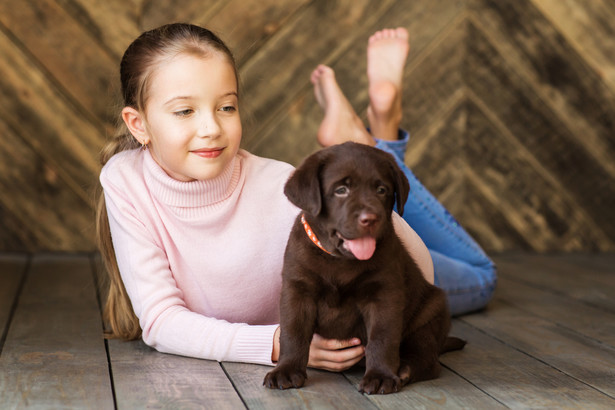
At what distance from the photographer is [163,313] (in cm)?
192

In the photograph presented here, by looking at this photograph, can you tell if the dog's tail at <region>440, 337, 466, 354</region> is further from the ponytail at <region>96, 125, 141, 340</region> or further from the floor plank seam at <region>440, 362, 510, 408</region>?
the ponytail at <region>96, 125, 141, 340</region>

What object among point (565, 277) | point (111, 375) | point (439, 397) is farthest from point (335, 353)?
point (565, 277)

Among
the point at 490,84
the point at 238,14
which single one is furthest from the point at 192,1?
the point at 490,84

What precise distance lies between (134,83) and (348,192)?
84 centimetres

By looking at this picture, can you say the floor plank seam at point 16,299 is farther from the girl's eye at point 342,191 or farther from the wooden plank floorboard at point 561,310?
the wooden plank floorboard at point 561,310

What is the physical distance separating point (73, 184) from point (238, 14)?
1185 mm

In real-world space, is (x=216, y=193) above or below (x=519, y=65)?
below

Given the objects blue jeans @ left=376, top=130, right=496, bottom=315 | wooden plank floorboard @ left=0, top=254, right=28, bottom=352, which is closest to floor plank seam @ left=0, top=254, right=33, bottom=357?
wooden plank floorboard @ left=0, top=254, right=28, bottom=352

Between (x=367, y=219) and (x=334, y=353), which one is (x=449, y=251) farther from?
(x=367, y=219)

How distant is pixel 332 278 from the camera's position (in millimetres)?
1624

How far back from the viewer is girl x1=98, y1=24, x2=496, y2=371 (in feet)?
6.31

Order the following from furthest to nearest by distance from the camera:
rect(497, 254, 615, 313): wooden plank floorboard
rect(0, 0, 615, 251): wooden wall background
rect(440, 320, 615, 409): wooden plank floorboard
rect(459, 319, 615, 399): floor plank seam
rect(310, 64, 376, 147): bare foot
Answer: rect(0, 0, 615, 251): wooden wall background → rect(497, 254, 615, 313): wooden plank floorboard → rect(310, 64, 376, 147): bare foot → rect(459, 319, 615, 399): floor plank seam → rect(440, 320, 615, 409): wooden plank floorboard

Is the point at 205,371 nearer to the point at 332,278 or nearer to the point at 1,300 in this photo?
the point at 332,278

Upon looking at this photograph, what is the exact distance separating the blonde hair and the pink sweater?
17 cm
